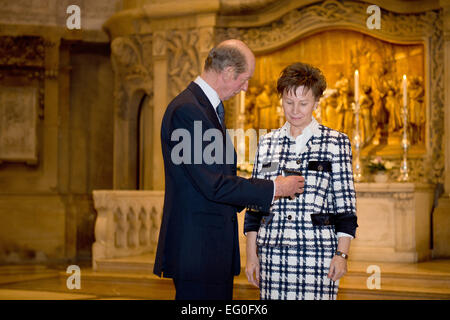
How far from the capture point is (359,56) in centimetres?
888

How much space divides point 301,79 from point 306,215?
0.56 m

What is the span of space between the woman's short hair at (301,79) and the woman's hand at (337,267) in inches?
26.9

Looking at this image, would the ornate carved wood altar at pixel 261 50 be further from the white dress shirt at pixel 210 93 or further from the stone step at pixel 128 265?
the white dress shirt at pixel 210 93

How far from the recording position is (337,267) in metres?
2.76

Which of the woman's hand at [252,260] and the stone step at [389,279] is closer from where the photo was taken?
the woman's hand at [252,260]

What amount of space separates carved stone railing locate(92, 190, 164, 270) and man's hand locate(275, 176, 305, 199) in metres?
5.38

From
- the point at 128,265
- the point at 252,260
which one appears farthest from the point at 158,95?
the point at 252,260

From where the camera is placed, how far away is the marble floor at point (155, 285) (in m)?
6.10

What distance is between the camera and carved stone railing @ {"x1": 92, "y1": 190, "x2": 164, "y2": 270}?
7.87 metres

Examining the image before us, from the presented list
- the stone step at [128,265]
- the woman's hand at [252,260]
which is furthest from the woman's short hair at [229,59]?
the stone step at [128,265]

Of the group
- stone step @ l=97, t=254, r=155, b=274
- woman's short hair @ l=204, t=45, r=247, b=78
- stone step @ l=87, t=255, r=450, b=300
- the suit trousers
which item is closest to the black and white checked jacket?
the suit trousers

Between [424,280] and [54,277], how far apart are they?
434 cm

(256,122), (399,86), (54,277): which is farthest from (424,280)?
(54,277)
